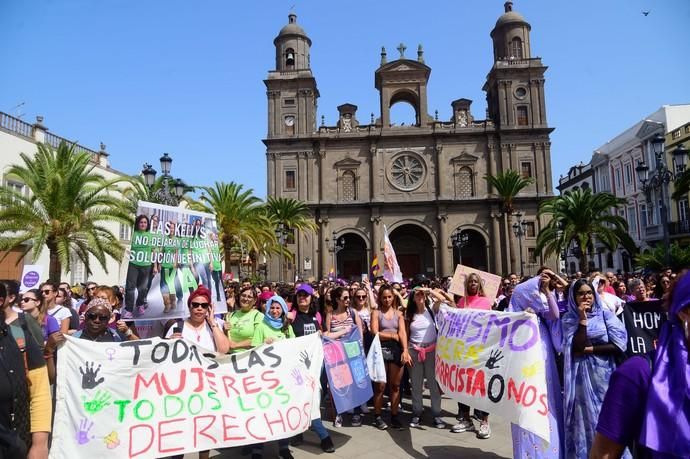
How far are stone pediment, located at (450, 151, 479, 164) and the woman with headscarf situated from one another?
131 ft

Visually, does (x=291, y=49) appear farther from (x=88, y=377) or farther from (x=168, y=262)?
(x=88, y=377)

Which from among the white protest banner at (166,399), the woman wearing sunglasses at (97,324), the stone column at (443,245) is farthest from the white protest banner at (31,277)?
the stone column at (443,245)

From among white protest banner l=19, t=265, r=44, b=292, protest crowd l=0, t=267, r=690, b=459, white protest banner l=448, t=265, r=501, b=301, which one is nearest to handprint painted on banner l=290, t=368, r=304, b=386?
protest crowd l=0, t=267, r=690, b=459

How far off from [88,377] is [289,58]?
→ 145ft

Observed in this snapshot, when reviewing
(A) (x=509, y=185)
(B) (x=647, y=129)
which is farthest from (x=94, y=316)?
(B) (x=647, y=129)

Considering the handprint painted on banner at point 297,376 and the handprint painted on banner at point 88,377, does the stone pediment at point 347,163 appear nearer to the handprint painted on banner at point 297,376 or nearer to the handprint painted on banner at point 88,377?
the handprint painted on banner at point 297,376

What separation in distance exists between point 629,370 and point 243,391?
3705mm

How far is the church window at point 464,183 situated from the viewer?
140 feet

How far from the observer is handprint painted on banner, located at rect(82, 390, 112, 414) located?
13.4 feet

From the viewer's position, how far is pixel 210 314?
16.7 feet

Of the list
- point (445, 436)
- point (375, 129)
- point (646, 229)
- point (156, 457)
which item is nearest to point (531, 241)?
point (646, 229)

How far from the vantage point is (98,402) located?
413 centimetres

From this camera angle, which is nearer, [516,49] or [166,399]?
[166,399]

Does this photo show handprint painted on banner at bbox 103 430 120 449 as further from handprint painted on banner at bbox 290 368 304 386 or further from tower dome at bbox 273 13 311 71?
tower dome at bbox 273 13 311 71
